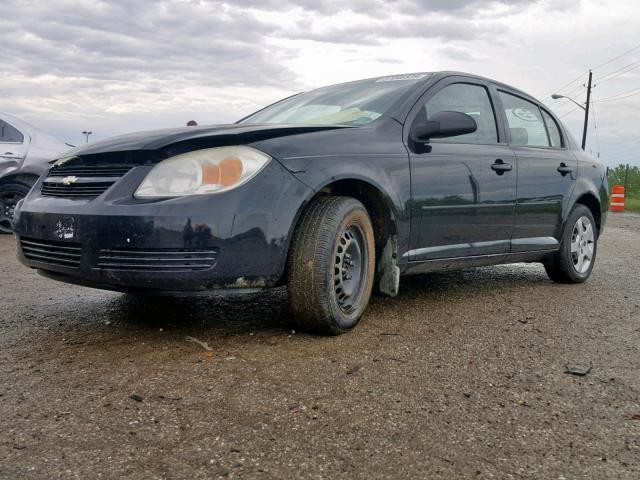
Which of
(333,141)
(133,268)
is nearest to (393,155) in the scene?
(333,141)

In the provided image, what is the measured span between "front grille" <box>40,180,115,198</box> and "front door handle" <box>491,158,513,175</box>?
8.83ft

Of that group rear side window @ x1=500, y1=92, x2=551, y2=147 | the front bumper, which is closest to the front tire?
the front bumper

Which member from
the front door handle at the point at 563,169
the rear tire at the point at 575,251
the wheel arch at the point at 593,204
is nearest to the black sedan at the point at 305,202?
the front door handle at the point at 563,169

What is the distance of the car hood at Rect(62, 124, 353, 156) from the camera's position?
3.27 meters

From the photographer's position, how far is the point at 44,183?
12.3 ft

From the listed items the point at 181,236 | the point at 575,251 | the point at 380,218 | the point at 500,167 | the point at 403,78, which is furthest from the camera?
the point at 575,251

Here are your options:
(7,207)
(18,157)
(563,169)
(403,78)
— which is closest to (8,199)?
(7,207)

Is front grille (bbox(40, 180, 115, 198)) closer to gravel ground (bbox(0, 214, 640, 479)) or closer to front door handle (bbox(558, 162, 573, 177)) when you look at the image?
gravel ground (bbox(0, 214, 640, 479))

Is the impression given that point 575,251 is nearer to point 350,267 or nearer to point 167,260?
point 350,267

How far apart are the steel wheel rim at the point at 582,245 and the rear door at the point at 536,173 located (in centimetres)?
33

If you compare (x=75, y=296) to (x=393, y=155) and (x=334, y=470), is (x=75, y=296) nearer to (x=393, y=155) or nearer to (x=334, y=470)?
(x=393, y=155)

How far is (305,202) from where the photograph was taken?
337 centimetres

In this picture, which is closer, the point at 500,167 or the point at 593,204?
the point at 500,167

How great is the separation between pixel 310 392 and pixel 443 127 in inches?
80.5
